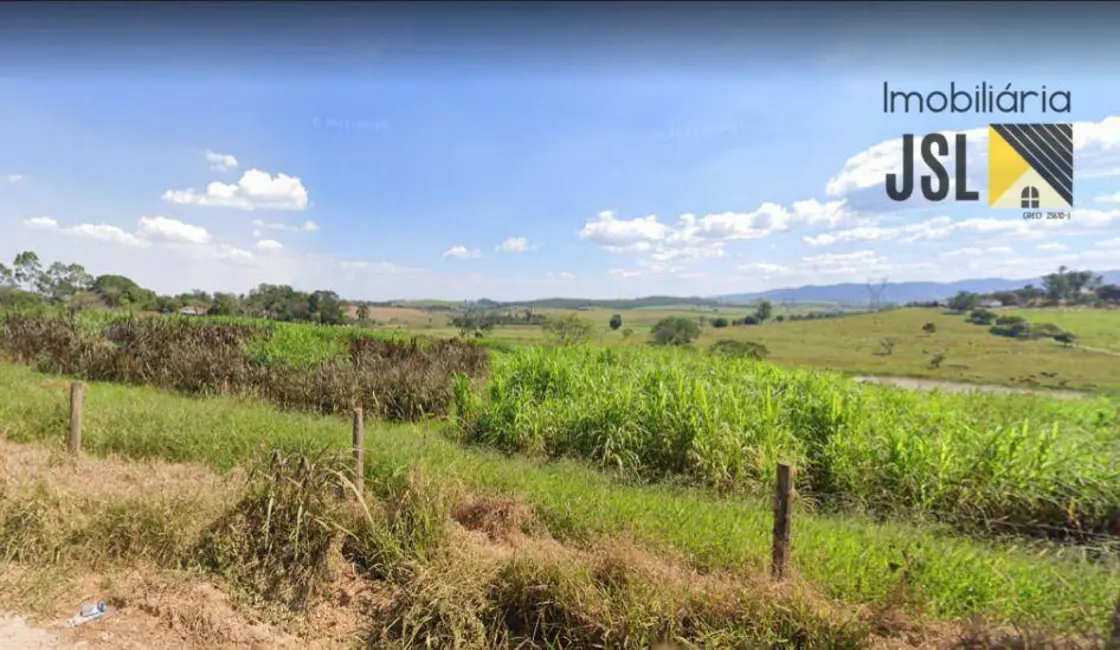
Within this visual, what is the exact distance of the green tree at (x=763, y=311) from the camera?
16.3 metres

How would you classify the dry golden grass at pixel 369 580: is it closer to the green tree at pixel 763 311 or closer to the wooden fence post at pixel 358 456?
the wooden fence post at pixel 358 456

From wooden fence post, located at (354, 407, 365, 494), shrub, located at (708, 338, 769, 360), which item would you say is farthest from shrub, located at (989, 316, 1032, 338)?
wooden fence post, located at (354, 407, 365, 494)

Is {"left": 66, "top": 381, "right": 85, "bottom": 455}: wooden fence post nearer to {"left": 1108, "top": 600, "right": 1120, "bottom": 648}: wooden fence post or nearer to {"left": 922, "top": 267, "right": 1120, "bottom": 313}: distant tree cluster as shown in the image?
{"left": 1108, "top": 600, "right": 1120, "bottom": 648}: wooden fence post

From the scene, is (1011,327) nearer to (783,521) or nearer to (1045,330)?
(1045,330)

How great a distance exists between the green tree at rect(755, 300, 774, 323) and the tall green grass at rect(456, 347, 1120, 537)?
34.6 feet

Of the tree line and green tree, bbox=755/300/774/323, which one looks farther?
green tree, bbox=755/300/774/323

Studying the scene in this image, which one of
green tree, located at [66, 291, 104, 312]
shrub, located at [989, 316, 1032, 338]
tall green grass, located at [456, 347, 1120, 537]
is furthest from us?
green tree, located at [66, 291, 104, 312]

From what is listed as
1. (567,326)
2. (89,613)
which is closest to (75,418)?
(89,613)

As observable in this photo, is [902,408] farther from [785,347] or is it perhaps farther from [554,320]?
[554,320]

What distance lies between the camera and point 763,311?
16641mm

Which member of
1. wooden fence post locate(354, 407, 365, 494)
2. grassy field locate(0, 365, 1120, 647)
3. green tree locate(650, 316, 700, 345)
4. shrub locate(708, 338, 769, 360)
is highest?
green tree locate(650, 316, 700, 345)

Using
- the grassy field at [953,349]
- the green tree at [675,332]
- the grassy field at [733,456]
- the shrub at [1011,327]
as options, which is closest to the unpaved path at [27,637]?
the grassy field at [733,456]

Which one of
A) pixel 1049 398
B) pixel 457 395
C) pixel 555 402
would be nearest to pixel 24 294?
pixel 457 395

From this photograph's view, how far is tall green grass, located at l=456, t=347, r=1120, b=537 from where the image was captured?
358 cm
